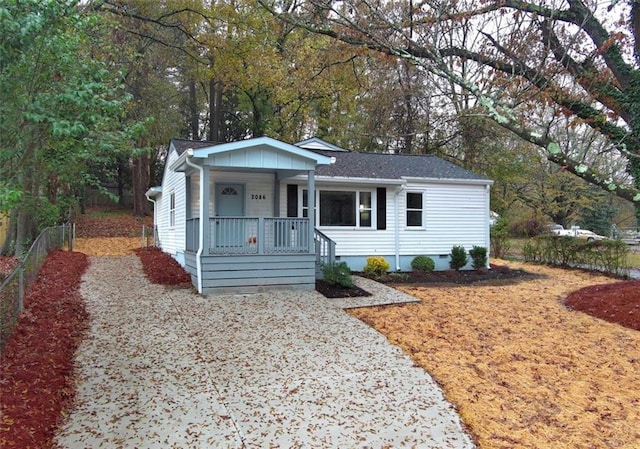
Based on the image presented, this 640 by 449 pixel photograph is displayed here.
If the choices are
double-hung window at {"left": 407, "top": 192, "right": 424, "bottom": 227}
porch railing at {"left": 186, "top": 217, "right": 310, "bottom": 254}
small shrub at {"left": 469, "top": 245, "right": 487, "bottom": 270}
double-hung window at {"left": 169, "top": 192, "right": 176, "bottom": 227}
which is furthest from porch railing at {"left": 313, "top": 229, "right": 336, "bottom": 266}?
small shrub at {"left": 469, "top": 245, "right": 487, "bottom": 270}

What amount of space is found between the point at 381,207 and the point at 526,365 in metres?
8.22

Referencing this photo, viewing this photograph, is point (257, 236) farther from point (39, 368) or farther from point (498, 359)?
point (498, 359)

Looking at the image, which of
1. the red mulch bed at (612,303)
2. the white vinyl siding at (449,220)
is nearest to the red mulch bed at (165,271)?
the white vinyl siding at (449,220)

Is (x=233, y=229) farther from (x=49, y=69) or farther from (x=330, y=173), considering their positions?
(x=49, y=69)

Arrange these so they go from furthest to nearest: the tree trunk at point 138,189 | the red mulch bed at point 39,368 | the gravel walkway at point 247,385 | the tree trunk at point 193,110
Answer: the tree trunk at point 193,110 → the tree trunk at point 138,189 → the gravel walkway at point 247,385 → the red mulch bed at point 39,368

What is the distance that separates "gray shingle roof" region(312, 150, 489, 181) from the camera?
12.9 metres

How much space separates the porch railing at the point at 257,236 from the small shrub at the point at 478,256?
6641 millimetres

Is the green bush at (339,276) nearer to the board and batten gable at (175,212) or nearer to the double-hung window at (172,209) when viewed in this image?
the board and batten gable at (175,212)

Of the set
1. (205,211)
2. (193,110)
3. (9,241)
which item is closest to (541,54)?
(205,211)

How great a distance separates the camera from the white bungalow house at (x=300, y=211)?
9.46m

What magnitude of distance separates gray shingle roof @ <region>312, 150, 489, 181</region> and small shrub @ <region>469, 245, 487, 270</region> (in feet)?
7.59

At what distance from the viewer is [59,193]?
2350cm

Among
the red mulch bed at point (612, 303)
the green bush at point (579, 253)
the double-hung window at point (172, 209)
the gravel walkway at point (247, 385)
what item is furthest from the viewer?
the double-hung window at point (172, 209)

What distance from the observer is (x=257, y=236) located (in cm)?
961
